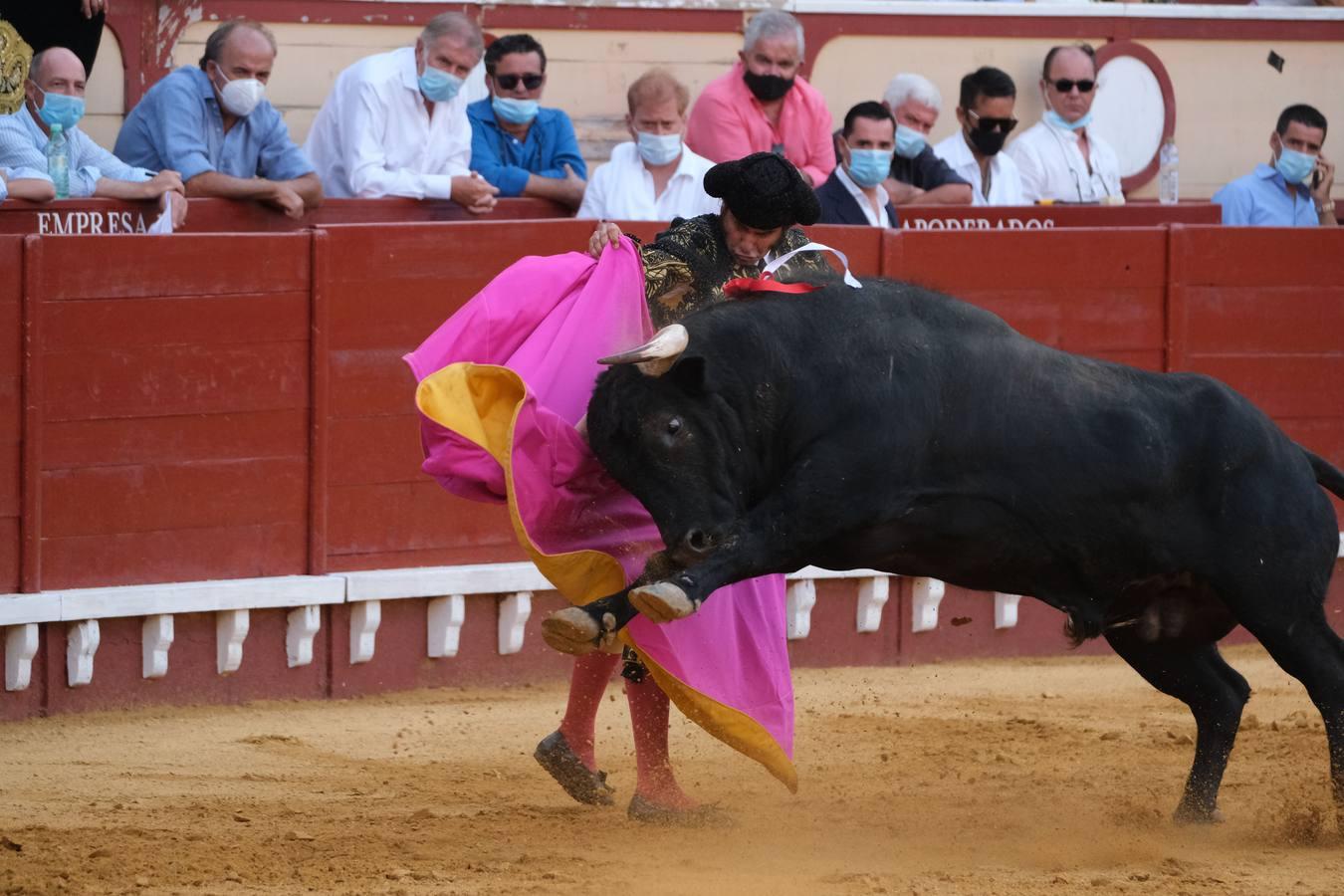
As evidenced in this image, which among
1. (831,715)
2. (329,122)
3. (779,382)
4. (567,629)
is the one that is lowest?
(831,715)

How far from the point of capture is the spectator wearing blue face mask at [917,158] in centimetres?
791

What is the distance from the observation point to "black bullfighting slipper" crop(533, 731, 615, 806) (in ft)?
15.8

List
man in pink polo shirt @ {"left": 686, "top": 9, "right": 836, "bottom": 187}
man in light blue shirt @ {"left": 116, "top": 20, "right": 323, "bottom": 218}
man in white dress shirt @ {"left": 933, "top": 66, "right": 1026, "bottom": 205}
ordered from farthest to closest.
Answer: man in white dress shirt @ {"left": 933, "top": 66, "right": 1026, "bottom": 205}
man in pink polo shirt @ {"left": 686, "top": 9, "right": 836, "bottom": 187}
man in light blue shirt @ {"left": 116, "top": 20, "right": 323, "bottom": 218}

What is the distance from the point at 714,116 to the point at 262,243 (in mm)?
1954

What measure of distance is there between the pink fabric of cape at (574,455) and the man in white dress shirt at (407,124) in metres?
2.38

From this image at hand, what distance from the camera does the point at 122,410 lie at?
19.5 ft

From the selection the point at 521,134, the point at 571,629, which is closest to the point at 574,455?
the point at 571,629

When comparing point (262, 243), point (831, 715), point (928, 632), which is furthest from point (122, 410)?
point (928, 632)

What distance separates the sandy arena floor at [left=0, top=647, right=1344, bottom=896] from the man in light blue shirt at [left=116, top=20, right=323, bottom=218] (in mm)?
1618

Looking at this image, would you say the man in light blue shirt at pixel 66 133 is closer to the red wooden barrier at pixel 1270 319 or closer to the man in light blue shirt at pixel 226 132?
the man in light blue shirt at pixel 226 132

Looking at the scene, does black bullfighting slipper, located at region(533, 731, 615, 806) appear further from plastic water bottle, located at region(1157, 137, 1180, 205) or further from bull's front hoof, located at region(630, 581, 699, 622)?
plastic water bottle, located at region(1157, 137, 1180, 205)

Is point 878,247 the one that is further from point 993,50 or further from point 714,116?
point 993,50

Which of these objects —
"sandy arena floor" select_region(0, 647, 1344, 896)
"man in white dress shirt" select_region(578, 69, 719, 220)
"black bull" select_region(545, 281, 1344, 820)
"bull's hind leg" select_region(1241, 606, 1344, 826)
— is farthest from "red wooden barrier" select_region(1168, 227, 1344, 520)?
"bull's hind leg" select_region(1241, 606, 1344, 826)

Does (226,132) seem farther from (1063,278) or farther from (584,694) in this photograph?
(1063,278)
